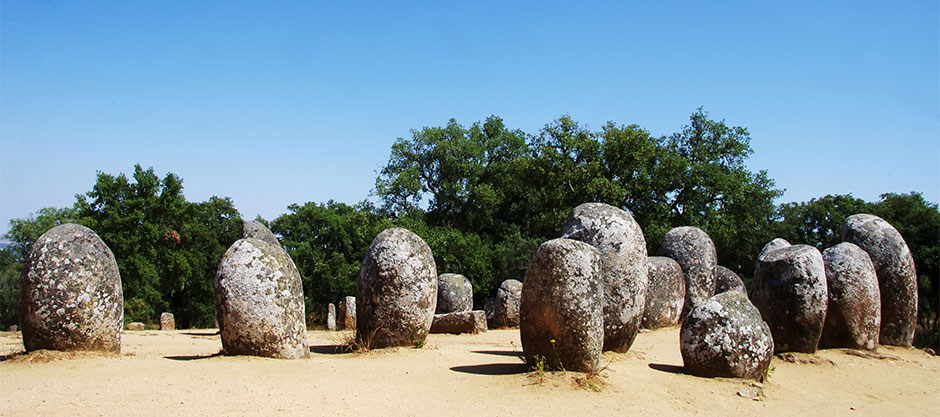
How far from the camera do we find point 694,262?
63.9ft

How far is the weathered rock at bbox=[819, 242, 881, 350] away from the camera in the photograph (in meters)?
13.5

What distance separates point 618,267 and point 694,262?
8.77 metres

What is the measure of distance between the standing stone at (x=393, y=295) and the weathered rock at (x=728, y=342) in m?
4.51

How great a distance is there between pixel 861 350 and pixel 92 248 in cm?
1339

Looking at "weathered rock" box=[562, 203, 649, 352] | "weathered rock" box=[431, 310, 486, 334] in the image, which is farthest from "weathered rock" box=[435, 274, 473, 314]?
"weathered rock" box=[562, 203, 649, 352]

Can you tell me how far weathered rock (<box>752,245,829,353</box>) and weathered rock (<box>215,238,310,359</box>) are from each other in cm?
832

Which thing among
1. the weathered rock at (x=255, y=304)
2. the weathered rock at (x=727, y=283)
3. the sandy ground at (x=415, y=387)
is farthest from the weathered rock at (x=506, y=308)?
the weathered rock at (x=255, y=304)

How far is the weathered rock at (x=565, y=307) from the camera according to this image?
8.76 metres

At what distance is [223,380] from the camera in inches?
328

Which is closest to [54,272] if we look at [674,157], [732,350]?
[732,350]

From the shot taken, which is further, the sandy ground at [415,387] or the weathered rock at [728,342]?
the weathered rock at [728,342]

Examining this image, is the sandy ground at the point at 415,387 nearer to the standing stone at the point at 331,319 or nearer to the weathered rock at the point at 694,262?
the weathered rock at the point at 694,262

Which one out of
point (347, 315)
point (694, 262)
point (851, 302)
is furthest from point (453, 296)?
point (851, 302)

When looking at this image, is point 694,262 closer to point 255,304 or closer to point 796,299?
point 796,299
